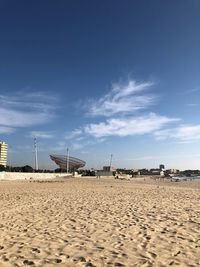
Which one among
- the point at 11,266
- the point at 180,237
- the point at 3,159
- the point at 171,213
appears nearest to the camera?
the point at 11,266

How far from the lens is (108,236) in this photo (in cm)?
977

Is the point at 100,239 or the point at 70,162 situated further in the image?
the point at 70,162

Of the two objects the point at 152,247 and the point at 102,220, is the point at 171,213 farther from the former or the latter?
the point at 152,247

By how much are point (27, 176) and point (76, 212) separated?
61.4m

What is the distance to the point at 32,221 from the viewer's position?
40.9 feet

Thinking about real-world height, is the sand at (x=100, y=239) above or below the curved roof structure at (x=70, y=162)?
below

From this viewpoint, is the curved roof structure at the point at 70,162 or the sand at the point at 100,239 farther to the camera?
the curved roof structure at the point at 70,162

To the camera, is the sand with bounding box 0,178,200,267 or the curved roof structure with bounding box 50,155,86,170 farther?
the curved roof structure with bounding box 50,155,86,170

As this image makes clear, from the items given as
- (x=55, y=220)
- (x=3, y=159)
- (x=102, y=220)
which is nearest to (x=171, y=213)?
(x=102, y=220)

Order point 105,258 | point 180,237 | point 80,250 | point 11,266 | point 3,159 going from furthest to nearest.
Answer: point 3,159
point 180,237
point 80,250
point 105,258
point 11,266

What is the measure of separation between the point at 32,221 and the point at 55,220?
0.81 meters

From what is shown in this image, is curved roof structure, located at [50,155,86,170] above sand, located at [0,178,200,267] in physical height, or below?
above

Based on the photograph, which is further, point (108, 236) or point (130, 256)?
point (108, 236)

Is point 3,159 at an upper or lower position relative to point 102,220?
upper
